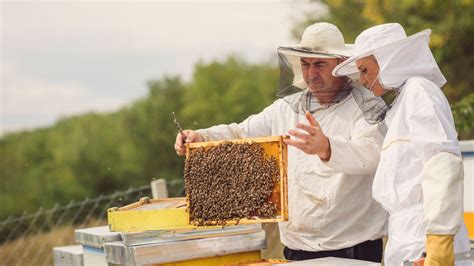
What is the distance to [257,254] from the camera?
14.4 ft

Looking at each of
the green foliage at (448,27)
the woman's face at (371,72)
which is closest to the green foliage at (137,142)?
the green foliage at (448,27)

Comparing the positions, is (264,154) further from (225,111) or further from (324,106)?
(225,111)

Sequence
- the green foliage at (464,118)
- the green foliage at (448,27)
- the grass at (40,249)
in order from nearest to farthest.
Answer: the green foliage at (464,118) → the grass at (40,249) → the green foliage at (448,27)

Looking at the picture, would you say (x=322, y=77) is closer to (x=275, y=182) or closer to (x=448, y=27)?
(x=275, y=182)

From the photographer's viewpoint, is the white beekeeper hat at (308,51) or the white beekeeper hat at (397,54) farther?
the white beekeeper hat at (308,51)

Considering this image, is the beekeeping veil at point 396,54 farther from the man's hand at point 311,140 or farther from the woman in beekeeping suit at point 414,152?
the man's hand at point 311,140

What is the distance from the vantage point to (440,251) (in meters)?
3.25

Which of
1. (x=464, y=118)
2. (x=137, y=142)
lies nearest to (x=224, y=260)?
(x=464, y=118)

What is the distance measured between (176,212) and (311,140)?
887 millimetres

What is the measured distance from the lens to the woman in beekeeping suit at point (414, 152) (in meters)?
3.28

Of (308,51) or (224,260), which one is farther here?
(308,51)

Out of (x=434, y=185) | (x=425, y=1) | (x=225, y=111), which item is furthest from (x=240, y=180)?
(x=225, y=111)

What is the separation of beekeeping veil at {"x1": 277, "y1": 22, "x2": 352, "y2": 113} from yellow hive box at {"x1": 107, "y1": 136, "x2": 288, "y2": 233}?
0.56 metres

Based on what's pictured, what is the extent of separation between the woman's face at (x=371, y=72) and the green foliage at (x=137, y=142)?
1855 cm
